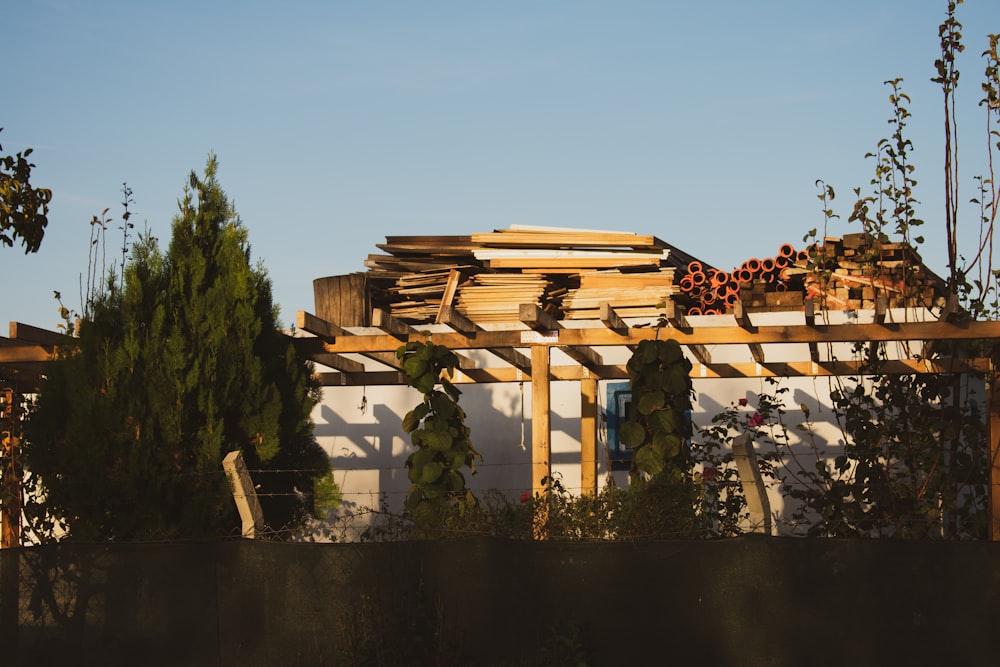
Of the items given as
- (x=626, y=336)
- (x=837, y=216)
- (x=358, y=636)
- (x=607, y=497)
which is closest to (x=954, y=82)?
(x=837, y=216)

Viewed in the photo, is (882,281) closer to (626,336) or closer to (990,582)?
(626,336)

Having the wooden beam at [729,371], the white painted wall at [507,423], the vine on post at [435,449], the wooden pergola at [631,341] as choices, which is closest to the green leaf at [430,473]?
the vine on post at [435,449]

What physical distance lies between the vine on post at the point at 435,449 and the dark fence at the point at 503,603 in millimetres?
1972

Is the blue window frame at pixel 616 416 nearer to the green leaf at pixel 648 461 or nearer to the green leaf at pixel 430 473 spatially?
the green leaf at pixel 648 461

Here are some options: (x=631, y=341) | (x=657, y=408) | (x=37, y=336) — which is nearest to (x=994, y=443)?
(x=657, y=408)

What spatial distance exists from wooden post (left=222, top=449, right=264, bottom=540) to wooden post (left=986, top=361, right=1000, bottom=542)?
602 cm

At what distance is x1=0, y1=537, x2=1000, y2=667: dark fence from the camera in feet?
→ 23.2

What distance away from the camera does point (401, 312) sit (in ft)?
51.1

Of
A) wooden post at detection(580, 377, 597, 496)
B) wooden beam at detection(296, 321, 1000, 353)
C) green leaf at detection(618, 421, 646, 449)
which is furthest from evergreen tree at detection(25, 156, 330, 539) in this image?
wooden post at detection(580, 377, 597, 496)

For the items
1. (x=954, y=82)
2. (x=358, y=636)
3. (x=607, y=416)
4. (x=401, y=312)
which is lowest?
(x=358, y=636)

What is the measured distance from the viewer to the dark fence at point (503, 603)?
7066 mm

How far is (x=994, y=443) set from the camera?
9.84 m

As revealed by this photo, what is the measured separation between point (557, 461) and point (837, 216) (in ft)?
17.2

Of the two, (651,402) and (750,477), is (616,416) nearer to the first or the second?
(651,402)
